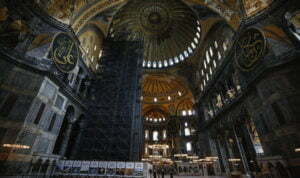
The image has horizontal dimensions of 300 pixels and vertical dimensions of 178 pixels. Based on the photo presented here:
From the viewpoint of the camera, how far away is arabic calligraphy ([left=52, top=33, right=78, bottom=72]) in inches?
504

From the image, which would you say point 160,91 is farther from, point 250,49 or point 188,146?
point 250,49

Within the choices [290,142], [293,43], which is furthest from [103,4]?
[290,142]

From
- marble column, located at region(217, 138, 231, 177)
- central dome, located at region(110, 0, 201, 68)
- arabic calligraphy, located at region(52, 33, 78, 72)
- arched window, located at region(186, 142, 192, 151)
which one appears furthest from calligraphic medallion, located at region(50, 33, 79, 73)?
arched window, located at region(186, 142, 192, 151)

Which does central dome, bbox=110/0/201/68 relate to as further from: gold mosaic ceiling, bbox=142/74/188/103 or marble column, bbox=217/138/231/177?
marble column, bbox=217/138/231/177

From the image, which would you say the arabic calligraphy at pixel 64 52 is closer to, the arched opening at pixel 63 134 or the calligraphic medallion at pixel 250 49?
the arched opening at pixel 63 134

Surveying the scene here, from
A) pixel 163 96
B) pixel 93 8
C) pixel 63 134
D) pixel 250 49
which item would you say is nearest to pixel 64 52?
pixel 93 8

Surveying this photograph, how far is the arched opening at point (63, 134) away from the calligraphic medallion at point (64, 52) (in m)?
4.94

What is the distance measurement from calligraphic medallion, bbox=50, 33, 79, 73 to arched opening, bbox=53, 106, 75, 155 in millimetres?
4936

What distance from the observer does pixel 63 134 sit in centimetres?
1522

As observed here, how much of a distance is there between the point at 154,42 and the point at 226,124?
20840 millimetres

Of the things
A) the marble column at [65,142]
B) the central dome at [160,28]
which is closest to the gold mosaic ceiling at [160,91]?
the central dome at [160,28]

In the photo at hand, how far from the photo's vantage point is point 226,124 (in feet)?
56.2

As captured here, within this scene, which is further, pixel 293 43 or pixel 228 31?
pixel 228 31

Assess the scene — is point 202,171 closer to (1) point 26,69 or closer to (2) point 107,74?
(2) point 107,74
